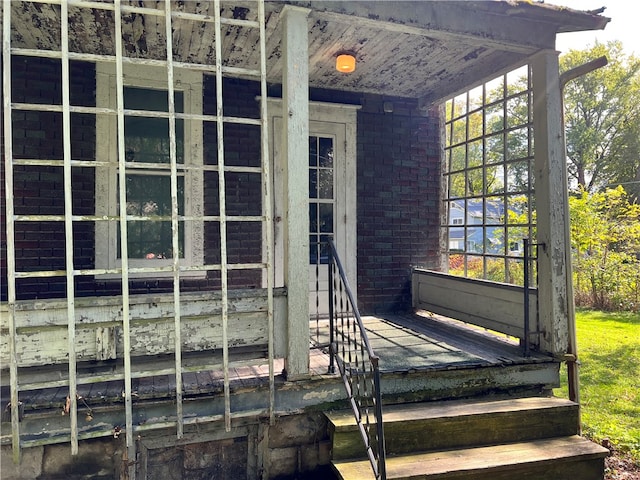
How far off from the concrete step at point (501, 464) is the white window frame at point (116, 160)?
243cm

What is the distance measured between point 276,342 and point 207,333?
434 mm

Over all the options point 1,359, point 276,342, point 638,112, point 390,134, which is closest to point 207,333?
point 276,342

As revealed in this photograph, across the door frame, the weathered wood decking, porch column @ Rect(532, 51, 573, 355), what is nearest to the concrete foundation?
the weathered wood decking

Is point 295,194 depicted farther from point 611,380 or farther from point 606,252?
point 606,252

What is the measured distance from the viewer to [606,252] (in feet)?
30.8

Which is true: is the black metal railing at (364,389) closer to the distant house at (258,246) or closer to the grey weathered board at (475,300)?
the distant house at (258,246)

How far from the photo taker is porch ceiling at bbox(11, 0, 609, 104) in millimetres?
3035

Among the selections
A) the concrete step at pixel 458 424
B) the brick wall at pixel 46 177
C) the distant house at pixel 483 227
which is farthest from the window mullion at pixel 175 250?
the distant house at pixel 483 227

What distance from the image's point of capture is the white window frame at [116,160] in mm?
3900

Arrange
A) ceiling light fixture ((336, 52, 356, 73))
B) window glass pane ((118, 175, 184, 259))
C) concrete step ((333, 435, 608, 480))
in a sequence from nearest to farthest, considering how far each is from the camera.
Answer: concrete step ((333, 435, 608, 480)), ceiling light fixture ((336, 52, 356, 73)), window glass pane ((118, 175, 184, 259))

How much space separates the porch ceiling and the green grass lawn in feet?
10.4

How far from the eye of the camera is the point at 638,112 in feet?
56.6

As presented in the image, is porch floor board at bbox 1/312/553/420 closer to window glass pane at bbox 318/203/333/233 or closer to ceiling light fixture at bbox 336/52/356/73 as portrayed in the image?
window glass pane at bbox 318/203/333/233

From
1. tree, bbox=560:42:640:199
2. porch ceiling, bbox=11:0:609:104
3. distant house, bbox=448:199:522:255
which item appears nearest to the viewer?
porch ceiling, bbox=11:0:609:104
